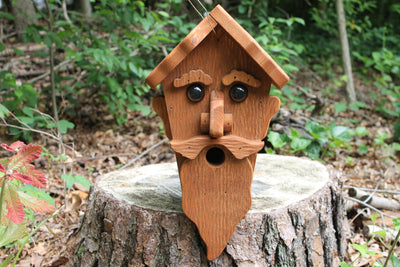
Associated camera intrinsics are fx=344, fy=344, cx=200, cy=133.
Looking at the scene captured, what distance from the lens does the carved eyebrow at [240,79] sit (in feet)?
5.43

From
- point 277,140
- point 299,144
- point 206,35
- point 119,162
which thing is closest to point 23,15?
point 119,162

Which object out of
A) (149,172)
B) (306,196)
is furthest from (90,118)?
(306,196)

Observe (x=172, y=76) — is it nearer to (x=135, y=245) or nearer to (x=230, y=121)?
(x=230, y=121)

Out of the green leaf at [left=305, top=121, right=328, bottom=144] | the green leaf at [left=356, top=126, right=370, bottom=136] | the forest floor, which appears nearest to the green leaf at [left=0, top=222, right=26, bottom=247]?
the forest floor

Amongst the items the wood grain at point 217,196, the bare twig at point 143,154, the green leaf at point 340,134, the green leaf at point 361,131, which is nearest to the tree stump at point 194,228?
the wood grain at point 217,196

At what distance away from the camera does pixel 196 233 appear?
1.82 metres

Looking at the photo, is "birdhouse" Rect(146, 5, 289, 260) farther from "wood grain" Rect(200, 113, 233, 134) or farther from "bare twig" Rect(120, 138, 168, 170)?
"bare twig" Rect(120, 138, 168, 170)

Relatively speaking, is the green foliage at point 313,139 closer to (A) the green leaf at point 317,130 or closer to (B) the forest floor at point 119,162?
(A) the green leaf at point 317,130

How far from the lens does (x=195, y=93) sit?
1.69 m

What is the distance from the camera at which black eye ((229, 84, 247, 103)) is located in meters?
1.69

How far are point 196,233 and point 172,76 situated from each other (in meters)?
0.83

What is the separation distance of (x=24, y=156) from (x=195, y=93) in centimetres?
82

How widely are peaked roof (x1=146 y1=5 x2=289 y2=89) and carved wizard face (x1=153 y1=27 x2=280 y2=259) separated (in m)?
0.06

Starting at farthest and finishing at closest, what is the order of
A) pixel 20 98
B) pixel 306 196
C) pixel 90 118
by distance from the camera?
pixel 90 118, pixel 20 98, pixel 306 196
